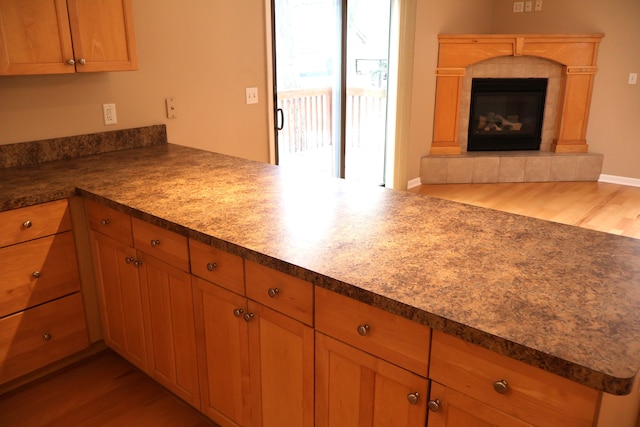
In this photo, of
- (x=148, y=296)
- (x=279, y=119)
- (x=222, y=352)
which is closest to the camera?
(x=222, y=352)

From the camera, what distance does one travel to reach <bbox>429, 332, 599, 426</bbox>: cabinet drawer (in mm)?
1026

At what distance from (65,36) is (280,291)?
1.57 metres

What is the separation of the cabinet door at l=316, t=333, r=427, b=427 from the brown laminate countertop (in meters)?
0.20

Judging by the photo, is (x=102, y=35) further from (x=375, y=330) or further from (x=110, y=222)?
(x=375, y=330)

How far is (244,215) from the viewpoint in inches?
72.4

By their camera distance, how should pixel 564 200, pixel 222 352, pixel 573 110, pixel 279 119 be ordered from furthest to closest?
pixel 573 110, pixel 564 200, pixel 279 119, pixel 222 352

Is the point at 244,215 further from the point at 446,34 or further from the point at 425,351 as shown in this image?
the point at 446,34

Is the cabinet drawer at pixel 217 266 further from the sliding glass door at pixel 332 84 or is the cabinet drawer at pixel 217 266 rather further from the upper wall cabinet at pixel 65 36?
the sliding glass door at pixel 332 84

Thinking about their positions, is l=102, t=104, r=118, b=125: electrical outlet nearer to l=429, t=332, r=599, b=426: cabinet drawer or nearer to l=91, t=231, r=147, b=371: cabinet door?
l=91, t=231, r=147, b=371: cabinet door

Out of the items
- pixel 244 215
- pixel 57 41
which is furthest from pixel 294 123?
pixel 244 215

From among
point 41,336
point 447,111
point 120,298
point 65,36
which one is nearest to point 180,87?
point 65,36

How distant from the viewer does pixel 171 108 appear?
3078 mm

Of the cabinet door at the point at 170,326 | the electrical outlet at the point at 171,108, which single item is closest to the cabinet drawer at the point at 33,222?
the cabinet door at the point at 170,326

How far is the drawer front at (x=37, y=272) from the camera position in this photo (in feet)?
6.89
